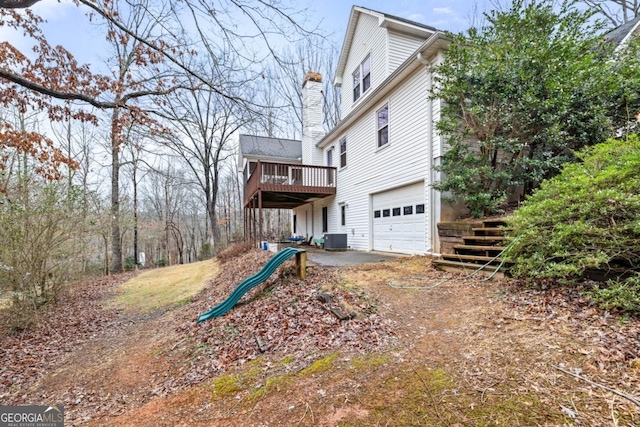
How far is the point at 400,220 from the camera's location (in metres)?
8.90

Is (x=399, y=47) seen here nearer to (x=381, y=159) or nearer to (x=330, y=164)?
(x=381, y=159)

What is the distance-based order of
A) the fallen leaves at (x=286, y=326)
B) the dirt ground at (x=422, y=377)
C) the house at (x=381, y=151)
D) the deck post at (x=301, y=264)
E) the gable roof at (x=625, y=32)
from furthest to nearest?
the gable roof at (x=625, y=32) < the house at (x=381, y=151) < the deck post at (x=301, y=264) < the fallen leaves at (x=286, y=326) < the dirt ground at (x=422, y=377)

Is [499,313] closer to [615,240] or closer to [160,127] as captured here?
[615,240]

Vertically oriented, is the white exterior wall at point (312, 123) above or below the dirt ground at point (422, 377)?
above

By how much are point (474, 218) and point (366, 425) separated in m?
5.88

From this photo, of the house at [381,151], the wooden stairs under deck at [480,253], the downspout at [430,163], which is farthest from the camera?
the house at [381,151]

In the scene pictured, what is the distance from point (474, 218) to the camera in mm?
6645

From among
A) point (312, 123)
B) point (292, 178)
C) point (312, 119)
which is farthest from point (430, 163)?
point (312, 119)

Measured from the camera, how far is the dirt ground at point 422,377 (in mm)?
1935

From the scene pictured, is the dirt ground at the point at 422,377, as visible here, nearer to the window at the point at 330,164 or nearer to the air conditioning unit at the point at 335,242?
the air conditioning unit at the point at 335,242

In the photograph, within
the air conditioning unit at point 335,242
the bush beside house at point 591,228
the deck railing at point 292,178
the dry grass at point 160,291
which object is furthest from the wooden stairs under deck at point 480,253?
the deck railing at point 292,178

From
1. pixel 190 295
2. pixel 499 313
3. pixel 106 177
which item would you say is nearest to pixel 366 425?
pixel 499 313

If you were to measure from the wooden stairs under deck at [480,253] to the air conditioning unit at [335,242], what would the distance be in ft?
18.0

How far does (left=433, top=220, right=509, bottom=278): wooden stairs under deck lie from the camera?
15.8ft
